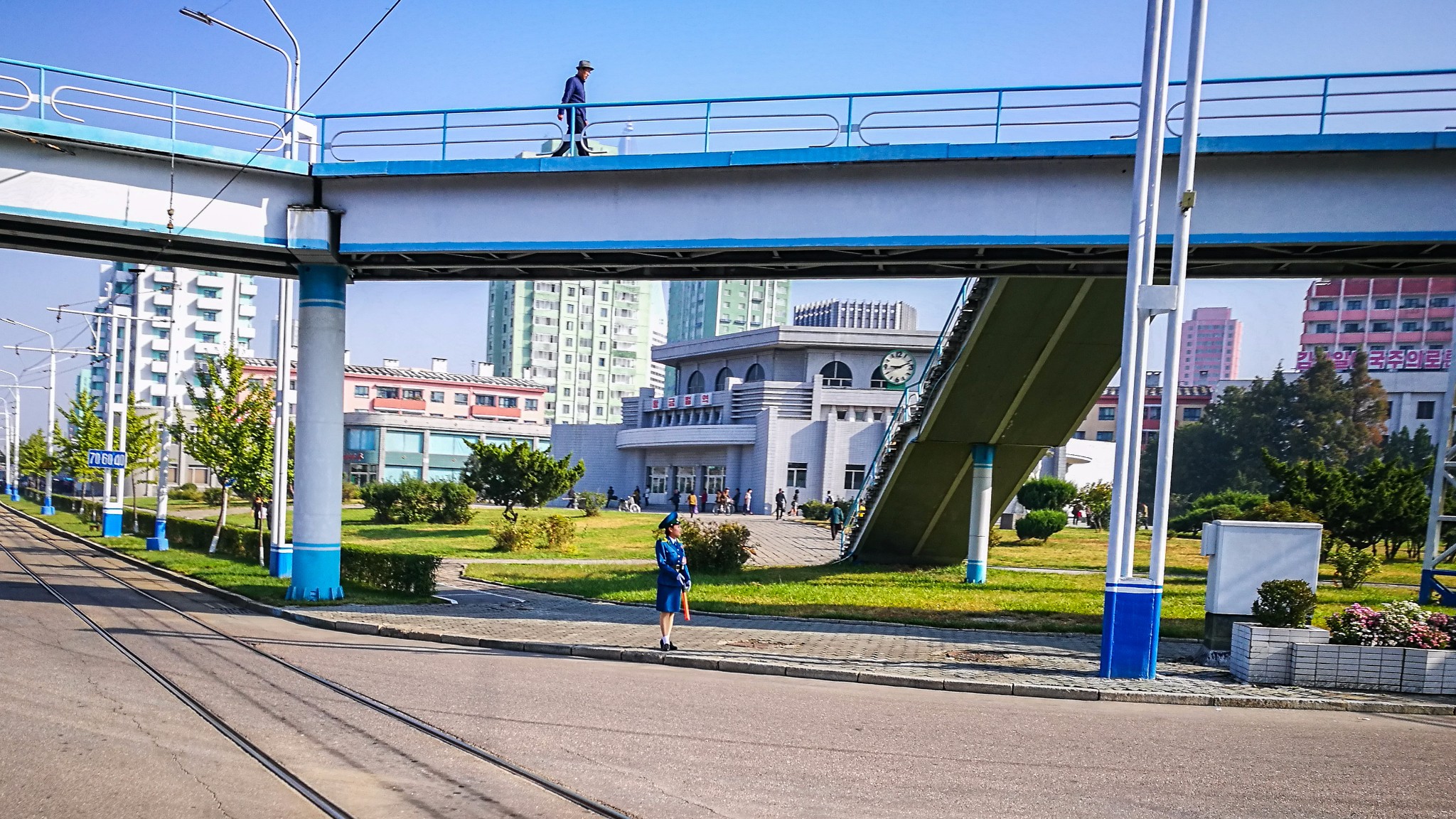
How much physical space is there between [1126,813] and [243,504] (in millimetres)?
69928

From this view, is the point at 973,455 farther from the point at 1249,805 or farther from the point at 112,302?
the point at 112,302

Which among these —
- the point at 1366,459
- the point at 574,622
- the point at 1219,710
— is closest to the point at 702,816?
the point at 1219,710

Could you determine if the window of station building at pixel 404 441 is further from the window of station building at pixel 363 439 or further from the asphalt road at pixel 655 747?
the asphalt road at pixel 655 747

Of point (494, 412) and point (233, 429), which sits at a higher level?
point (233, 429)

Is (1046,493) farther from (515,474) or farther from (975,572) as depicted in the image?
(975,572)

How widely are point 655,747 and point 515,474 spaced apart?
1320 inches

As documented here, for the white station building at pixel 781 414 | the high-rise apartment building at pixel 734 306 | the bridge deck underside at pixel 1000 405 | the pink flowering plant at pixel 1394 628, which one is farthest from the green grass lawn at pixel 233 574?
the high-rise apartment building at pixel 734 306

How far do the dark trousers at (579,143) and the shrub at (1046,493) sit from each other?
3910 centimetres

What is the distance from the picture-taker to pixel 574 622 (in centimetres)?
1630

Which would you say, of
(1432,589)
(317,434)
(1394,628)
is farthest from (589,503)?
(1394,628)

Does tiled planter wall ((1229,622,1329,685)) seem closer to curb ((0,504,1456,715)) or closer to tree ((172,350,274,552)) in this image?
curb ((0,504,1456,715))

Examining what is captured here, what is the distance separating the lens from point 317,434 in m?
18.0

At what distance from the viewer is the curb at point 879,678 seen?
1091 centimetres

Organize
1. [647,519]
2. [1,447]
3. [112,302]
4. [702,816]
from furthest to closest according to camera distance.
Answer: [1,447], [647,519], [112,302], [702,816]
